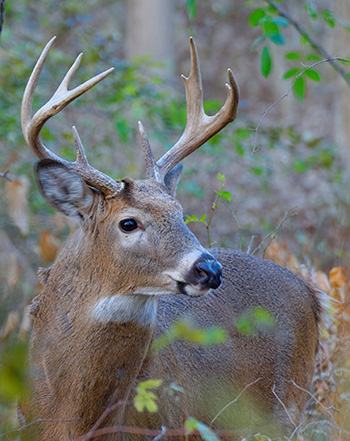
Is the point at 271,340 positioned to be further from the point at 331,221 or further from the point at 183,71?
the point at 183,71

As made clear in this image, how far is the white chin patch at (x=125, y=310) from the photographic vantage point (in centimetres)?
392

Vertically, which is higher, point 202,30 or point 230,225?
point 202,30

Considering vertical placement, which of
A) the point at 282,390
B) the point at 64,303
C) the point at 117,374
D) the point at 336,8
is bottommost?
the point at 282,390

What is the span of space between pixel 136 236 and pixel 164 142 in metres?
4.64

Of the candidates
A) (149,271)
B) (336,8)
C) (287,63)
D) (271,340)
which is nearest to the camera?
(149,271)

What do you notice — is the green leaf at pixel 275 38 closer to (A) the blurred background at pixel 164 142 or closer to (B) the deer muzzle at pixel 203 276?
(A) the blurred background at pixel 164 142

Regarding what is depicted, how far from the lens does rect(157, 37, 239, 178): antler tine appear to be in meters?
4.63

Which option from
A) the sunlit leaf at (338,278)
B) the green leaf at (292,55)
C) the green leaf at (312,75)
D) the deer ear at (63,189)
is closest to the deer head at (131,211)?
the deer ear at (63,189)

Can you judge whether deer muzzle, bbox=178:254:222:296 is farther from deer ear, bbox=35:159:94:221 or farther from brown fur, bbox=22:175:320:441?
deer ear, bbox=35:159:94:221

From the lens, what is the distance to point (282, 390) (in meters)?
5.29

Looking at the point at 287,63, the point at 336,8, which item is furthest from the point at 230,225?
the point at 287,63

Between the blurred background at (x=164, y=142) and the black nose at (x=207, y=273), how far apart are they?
3.32 feet

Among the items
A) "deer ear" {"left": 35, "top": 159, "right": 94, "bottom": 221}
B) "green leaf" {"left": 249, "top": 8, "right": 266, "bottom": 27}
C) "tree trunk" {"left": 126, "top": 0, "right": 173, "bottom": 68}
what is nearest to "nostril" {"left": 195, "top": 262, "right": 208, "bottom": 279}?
"deer ear" {"left": 35, "top": 159, "right": 94, "bottom": 221}

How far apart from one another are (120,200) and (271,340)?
75.9 inches
